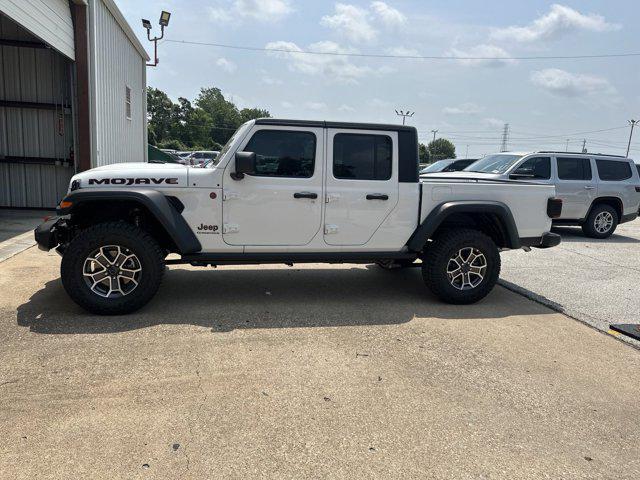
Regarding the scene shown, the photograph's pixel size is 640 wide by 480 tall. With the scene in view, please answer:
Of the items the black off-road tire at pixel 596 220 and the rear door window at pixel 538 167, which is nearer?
the rear door window at pixel 538 167

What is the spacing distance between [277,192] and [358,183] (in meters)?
0.86

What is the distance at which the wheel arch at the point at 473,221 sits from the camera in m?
5.13

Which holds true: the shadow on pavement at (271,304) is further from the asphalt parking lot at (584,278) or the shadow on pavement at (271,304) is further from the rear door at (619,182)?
the rear door at (619,182)

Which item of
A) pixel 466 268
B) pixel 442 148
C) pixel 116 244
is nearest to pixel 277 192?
pixel 116 244

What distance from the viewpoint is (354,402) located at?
3.18 metres

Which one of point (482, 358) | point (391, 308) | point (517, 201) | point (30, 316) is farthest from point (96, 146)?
point (482, 358)

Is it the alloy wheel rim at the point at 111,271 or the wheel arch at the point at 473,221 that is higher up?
the wheel arch at the point at 473,221

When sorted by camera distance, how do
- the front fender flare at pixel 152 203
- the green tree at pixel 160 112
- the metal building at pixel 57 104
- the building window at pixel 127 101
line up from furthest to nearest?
the green tree at pixel 160 112
the building window at pixel 127 101
the metal building at pixel 57 104
the front fender flare at pixel 152 203

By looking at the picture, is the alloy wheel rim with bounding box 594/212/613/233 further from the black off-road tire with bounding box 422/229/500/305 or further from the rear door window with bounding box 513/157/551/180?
the black off-road tire with bounding box 422/229/500/305

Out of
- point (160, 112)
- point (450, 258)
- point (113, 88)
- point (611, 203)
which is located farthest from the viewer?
point (160, 112)

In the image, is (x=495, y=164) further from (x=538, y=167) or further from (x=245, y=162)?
(x=245, y=162)

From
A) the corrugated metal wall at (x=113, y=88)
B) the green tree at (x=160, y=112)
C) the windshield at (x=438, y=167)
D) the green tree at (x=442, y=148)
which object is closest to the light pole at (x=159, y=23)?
the corrugated metal wall at (x=113, y=88)

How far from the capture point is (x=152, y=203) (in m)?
4.40

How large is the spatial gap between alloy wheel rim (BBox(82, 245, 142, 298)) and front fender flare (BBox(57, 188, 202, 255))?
16.6 inches
